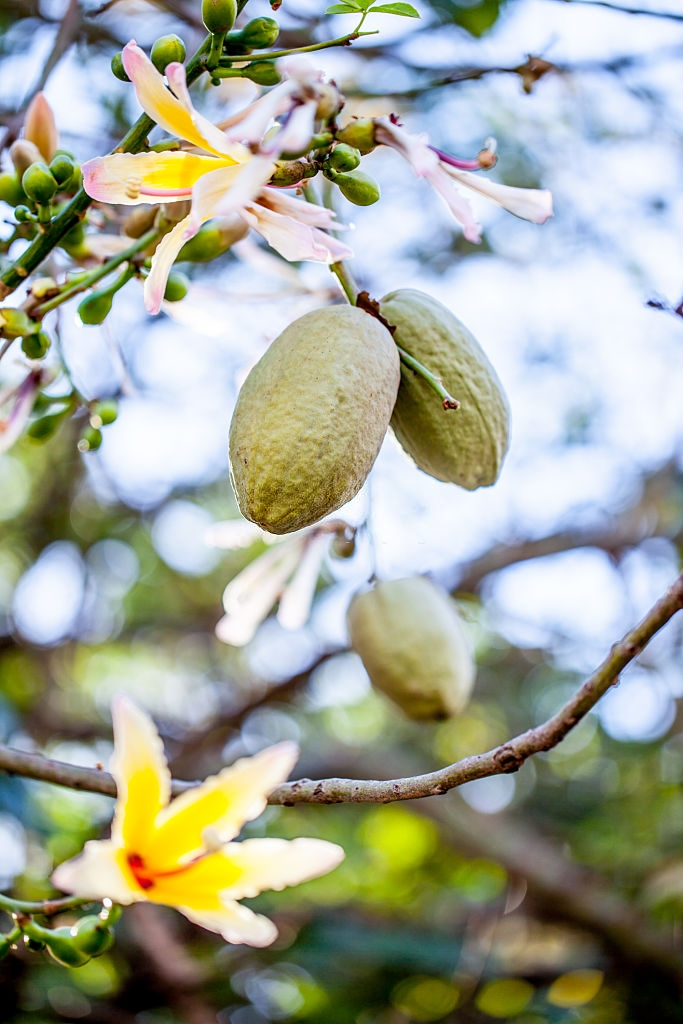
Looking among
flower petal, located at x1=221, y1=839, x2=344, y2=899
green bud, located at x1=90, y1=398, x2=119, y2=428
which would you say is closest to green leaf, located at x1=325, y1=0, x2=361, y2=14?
green bud, located at x1=90, y1=398, x2=119, y2=428

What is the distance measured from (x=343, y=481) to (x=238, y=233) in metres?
0.25

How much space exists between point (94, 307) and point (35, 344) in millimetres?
49

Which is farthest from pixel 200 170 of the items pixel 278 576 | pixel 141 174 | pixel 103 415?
pixel 278 576

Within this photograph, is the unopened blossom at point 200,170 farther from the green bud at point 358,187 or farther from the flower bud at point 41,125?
the flower bud at point 41,125

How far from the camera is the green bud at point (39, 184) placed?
0.68m

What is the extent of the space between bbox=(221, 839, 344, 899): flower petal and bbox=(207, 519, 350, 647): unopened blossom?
41 cm

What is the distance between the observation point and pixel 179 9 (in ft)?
4.27

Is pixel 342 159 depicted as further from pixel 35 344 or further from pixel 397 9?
pixel 35 344

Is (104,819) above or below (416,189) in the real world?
below

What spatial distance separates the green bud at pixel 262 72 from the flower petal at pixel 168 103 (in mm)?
56

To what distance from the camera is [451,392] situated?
74 cm

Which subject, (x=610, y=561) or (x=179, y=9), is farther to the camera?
(x=610, y=561)

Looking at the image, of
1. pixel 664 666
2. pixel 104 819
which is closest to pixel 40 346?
pixel 104 819

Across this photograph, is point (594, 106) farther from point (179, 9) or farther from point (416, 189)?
point (179, 9)
